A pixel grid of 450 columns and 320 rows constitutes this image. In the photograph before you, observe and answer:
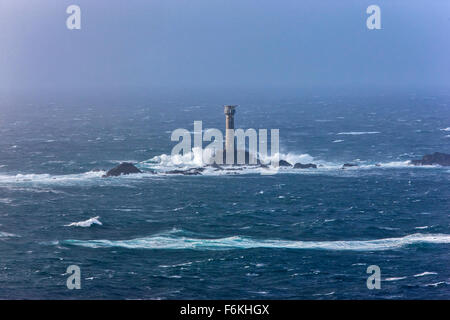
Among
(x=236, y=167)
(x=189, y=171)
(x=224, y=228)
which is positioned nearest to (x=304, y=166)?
(x=236, y=167)

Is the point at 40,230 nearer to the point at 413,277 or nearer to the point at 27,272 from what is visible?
the point at 27,272

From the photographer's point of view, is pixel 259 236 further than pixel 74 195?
No

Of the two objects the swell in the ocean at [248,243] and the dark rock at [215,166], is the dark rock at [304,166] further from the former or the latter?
the swell in the ocean at [248,243]

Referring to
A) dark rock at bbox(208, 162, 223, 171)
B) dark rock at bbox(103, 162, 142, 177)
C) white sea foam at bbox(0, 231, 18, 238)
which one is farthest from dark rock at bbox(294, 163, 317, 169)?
white sea foam at bbox(0, 231, 18, 238)

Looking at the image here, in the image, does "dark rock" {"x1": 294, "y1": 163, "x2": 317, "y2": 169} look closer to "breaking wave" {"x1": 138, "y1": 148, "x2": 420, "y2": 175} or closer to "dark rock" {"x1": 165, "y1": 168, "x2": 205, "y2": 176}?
"breaking wave" {"x1": 138, "y1": 148, "x2": 420, "y2": 175}

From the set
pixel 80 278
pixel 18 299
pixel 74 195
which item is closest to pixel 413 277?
pixel 80 278
